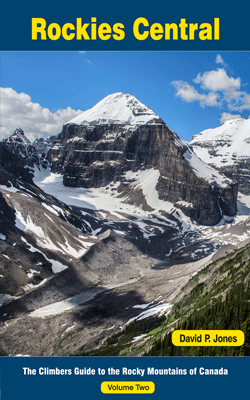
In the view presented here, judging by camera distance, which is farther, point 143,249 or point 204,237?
point 204,237

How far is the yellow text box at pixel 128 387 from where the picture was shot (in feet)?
53.3

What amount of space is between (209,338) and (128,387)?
15.6ft

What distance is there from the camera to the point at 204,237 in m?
149

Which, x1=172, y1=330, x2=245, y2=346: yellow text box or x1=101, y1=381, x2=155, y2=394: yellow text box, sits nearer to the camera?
x1=101, y1=381, x2=155, y2=394: yellow text box

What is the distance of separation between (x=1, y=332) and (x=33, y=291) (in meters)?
13.1

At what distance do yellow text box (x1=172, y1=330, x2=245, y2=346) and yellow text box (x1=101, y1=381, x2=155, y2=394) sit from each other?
247 cm

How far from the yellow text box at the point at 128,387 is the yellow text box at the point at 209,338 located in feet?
8.10

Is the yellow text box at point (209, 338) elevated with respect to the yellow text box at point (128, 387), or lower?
elevated

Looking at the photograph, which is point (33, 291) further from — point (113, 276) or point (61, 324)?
point (113, 276)

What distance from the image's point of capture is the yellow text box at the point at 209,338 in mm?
17062

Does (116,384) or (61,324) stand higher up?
(116,384)

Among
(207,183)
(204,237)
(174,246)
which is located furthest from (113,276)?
(207,183)

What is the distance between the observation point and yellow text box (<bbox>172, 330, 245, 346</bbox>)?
672 inches

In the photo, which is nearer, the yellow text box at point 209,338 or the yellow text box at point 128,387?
the yellow text box at point 128,387
